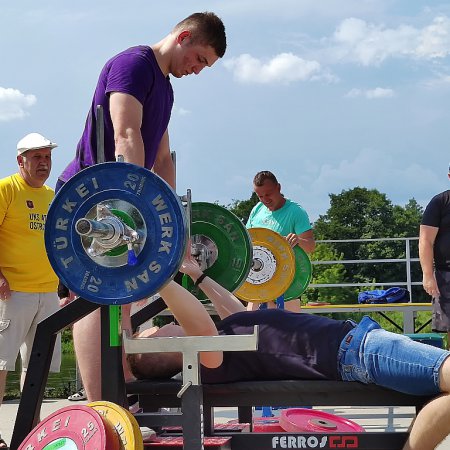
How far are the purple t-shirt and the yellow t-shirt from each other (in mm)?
1228

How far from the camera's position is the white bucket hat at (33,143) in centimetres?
383

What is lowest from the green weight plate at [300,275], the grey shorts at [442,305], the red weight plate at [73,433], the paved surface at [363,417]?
the paved surface at [363,417]

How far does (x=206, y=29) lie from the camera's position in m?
2.62


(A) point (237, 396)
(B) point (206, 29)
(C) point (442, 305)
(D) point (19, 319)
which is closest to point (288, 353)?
(A) point (237, 396)

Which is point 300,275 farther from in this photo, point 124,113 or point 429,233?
point 124,113

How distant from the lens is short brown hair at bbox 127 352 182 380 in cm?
245

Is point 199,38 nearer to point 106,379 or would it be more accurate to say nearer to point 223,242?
point 223,242

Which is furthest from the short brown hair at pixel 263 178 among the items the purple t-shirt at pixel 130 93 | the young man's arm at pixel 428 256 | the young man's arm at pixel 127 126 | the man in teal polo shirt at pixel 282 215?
the young man's arm at pixel 127 126

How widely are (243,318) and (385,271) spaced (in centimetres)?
1958

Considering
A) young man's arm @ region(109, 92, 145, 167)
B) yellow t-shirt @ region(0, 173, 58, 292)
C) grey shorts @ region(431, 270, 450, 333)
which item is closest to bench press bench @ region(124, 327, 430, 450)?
young man's arm @ region(109, 92, 145, 167)

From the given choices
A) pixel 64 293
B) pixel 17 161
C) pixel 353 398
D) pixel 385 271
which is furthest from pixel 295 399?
pixel 385 271

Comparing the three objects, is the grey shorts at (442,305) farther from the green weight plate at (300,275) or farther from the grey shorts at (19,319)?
the grey shorts at (19,319)

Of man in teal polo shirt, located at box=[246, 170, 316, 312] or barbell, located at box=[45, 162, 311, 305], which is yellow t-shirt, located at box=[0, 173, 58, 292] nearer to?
man in teal polo shirt, located at box=[246, 170, 316, 312]

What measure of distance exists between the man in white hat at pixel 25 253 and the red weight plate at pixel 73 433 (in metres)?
1.58
